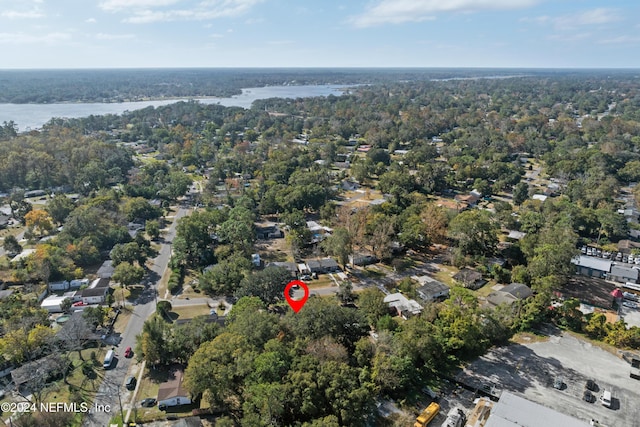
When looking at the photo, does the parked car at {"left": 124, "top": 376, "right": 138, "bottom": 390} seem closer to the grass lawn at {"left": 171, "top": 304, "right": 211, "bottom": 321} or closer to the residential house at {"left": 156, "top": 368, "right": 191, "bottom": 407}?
the residential house at {"left": 156, "top": 368, "right": 191, "bottom": 407}

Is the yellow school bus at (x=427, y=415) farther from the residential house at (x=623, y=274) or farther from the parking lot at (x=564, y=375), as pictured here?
the residential house at (x=623, y=274)

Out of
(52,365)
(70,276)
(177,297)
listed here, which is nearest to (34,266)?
(70,276)

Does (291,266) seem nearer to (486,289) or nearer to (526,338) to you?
(486,289)

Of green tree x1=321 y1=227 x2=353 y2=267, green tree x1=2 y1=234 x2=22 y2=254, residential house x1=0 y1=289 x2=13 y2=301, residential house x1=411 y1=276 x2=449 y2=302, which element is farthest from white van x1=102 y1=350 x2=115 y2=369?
residential house x1=411 y1=276 x2=449 y2=302

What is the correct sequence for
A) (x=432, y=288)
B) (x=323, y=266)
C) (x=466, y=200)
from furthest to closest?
(x=466, y=200)
(x=323, y=266)
(x=432, y=288)

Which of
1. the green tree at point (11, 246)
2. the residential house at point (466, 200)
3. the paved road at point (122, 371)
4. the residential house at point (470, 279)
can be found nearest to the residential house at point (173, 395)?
the paved road at point (122, 371)

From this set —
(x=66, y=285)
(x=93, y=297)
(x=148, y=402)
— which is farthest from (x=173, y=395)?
(x=66, y=285)
